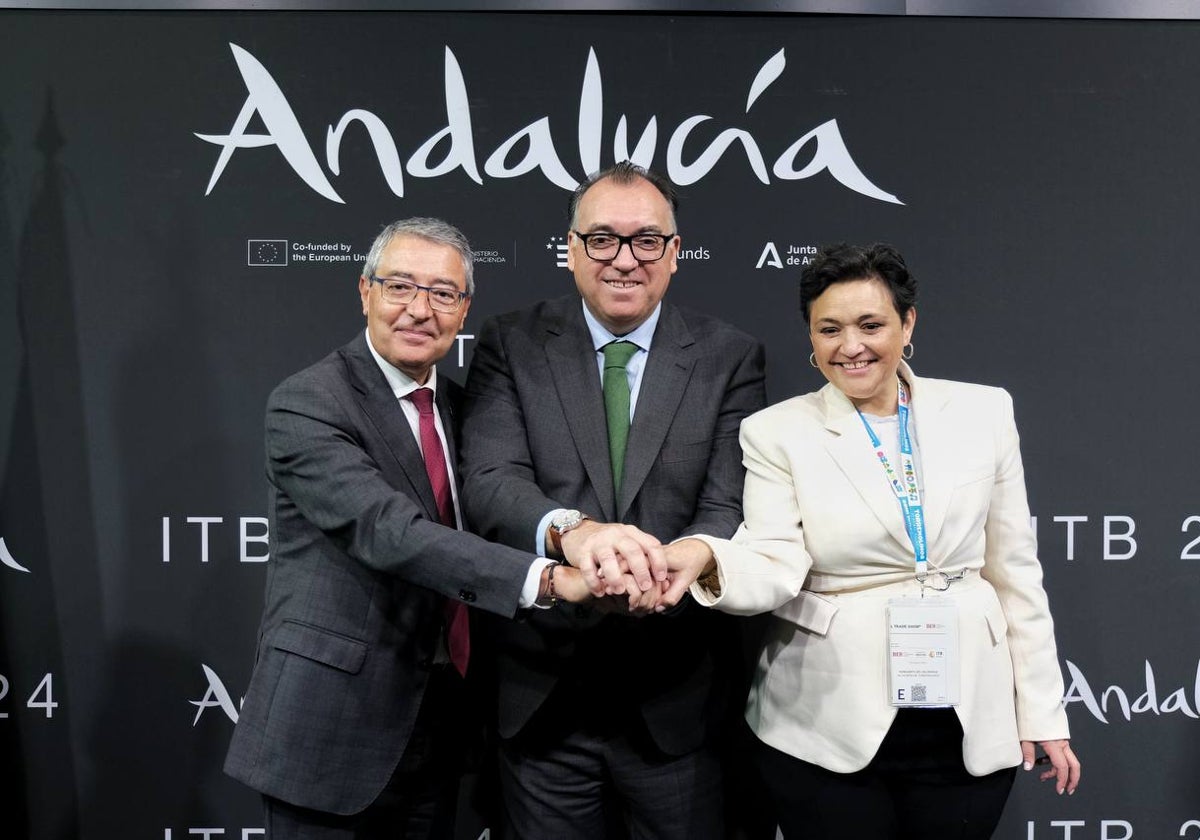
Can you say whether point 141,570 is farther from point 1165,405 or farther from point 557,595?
point 1165,405

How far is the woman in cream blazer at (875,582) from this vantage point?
1.85m

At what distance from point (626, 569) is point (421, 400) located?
625 mm

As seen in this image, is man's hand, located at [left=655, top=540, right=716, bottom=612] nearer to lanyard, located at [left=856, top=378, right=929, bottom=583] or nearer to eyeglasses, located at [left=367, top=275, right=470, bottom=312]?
lanyard, located at [left=856, top=378, right=929, bottom=583]

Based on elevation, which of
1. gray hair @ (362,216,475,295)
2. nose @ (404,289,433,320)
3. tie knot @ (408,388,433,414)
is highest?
gray hair @ (362,216,475,295)

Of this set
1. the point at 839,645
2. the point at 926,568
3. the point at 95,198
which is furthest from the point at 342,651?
the point at 95,198

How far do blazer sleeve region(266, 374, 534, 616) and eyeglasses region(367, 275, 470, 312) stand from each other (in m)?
0.22

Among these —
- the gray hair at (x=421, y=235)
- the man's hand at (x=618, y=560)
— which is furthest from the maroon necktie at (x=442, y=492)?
the man's hand at (x=618, y=560)

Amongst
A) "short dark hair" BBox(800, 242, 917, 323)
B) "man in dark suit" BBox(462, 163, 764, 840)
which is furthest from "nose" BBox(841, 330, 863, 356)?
"man in dark suit" BBox(462, 163, 764, 840)

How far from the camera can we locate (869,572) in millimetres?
1894

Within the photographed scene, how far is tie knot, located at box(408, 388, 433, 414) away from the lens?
2.12 metres

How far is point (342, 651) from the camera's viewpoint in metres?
1.90

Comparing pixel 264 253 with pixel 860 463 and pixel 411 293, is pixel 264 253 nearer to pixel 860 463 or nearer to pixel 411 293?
pixel 411 293

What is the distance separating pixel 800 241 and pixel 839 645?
133 centimetres

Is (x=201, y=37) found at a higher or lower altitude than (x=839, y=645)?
higher
